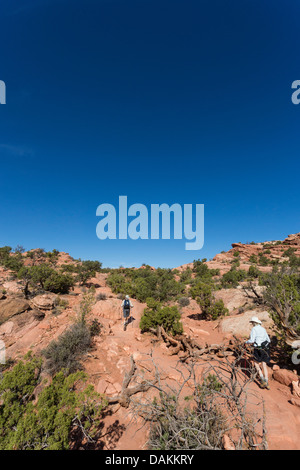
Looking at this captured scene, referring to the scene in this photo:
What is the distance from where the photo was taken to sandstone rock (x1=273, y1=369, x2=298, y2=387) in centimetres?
486

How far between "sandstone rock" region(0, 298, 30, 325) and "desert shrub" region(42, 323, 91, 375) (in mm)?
4012

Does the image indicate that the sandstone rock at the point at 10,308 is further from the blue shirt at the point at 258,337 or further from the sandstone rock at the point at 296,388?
the sandstone rock at the point at 296,388

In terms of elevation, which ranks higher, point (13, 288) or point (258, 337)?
point (258, 337)

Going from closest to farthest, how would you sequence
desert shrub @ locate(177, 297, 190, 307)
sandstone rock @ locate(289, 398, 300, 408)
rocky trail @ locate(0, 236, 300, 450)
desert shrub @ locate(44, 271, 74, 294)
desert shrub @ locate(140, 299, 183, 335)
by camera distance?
rocky trail @ locate(0, 236, 300, 450) < sandstone rock @ locate(289, 398, 300, 408) < desert shrub @ locate(140, 299, 183, 335) < desert shrub @ locate(44, 271, 74, 294) < desert shrub @ locate(177, 297, 190, 307)

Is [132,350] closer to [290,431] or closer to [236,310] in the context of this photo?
[290,431]

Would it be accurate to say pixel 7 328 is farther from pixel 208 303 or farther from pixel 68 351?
pixel 208 303

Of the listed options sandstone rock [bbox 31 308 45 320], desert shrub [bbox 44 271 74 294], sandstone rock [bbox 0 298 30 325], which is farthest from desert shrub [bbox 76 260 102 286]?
sandstone rock [bbox 0 298 30 325]

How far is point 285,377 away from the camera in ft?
16.4

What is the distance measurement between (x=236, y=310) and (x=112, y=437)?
10594 millimetres

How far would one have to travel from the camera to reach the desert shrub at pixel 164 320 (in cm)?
864

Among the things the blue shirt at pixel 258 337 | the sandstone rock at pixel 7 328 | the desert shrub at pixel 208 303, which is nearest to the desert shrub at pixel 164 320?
the blue shirt at pixel 258 337

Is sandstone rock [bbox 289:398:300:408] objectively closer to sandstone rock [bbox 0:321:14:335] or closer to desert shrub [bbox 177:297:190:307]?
sandstone rock [bbox 0:321:14:335]

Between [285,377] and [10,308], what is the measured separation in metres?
11.7

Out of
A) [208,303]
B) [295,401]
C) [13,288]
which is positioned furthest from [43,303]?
[295,401]
